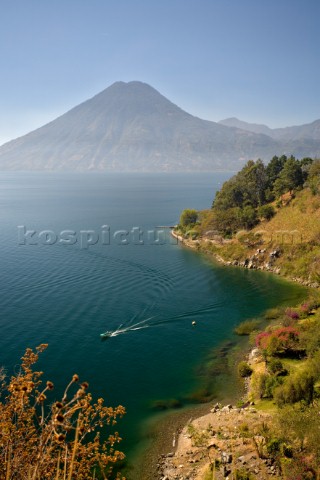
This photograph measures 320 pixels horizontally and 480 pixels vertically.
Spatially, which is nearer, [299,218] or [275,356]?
[275,356]

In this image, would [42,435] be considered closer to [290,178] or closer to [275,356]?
[275,356]

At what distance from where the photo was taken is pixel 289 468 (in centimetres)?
2005

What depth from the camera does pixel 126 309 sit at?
1964 inches

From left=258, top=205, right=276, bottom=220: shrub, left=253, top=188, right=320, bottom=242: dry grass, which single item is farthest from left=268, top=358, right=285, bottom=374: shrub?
left=258, top=205, right=276, bottom=220: shrub

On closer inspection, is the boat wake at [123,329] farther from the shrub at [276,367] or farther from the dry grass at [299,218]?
the dry grass at [299,218]

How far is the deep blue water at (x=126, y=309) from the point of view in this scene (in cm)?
3503

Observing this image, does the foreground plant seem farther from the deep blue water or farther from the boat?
the boat

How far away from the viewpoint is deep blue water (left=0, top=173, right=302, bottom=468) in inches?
1379

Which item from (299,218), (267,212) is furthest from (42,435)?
(267,212)

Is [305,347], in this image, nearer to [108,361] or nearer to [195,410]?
[195,410]

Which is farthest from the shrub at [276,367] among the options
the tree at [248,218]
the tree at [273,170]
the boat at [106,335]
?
the tree at [273,170]

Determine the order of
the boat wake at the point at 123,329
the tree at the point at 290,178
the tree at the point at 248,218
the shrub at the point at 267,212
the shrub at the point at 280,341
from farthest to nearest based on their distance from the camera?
the tree at the point at 290,178
the tree at the point at 248,218
the shrub at the point at 267,212
the boat wake at the point at 123,329
the shrub at the point at 280,341

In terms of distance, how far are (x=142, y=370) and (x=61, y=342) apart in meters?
10.7

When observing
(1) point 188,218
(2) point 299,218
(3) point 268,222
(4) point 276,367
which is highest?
(1) point 188,218
